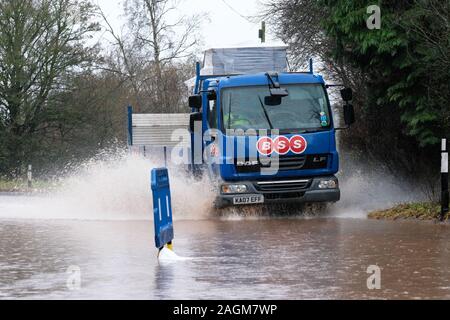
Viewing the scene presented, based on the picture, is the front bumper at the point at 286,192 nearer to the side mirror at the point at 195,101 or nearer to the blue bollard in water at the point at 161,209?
the side mirror at the point at 195,101

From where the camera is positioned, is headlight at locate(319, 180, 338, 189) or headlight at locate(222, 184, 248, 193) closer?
headlight at locate(222, 184, 248, 193)

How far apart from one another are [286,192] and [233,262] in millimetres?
6668

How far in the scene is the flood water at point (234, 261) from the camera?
9578mm

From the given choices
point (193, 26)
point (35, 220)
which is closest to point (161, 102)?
point (193, 26)

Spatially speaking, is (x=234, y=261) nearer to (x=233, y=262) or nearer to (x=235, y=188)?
(x=233, y=262)

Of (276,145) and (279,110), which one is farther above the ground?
(279,110)

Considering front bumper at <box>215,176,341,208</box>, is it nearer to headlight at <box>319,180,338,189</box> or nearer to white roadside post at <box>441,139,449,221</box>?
headlight at <box>319,180,338,189</box>

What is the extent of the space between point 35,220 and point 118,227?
2.62m

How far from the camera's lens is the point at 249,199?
1823 cm

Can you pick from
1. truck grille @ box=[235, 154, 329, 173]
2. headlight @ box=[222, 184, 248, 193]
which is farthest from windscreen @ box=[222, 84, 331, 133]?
headlight @ box=[222, 184, 248, 193]

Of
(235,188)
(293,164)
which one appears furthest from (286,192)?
(235,188)

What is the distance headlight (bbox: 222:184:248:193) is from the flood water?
884 mm

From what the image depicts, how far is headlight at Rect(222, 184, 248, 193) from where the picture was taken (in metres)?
18.2

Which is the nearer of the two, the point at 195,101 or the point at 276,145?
the point at 276,145
